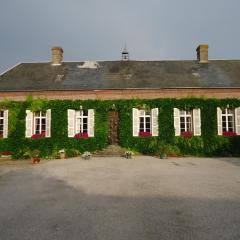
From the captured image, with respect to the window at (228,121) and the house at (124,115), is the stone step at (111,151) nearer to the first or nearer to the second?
the house at (124,115)

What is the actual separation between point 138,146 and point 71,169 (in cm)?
582

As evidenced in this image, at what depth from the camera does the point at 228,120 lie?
16.3 m

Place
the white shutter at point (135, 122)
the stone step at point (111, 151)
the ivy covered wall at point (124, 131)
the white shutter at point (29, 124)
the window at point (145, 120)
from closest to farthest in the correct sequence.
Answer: the stone step at point (111, 151), the ivy covered wall at point (124, 131), the white shutter at point (135, 122), the white shutter at point (29, 124), the window at point (145, 120)

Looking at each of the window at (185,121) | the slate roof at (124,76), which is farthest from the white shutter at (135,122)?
the window at (185,121)

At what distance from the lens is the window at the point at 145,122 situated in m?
16.0

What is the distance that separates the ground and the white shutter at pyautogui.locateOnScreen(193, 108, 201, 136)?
599cm

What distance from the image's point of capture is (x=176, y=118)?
1609 cm

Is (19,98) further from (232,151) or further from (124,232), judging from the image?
A: (124,232)

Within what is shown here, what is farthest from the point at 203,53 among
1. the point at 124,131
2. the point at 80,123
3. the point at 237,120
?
the point at 80,123

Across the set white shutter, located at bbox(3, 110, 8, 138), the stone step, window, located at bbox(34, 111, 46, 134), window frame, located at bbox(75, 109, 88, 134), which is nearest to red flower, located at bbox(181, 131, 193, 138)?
the stone step

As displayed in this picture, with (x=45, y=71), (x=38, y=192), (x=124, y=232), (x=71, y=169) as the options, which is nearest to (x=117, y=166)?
(x=71, y=169)

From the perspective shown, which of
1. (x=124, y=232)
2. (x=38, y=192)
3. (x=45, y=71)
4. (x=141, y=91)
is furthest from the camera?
(x=45, y=71)

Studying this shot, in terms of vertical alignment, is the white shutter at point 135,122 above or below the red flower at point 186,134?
above

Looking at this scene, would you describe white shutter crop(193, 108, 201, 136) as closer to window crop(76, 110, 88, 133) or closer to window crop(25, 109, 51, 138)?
window crop(76, 110, 88, 133)
